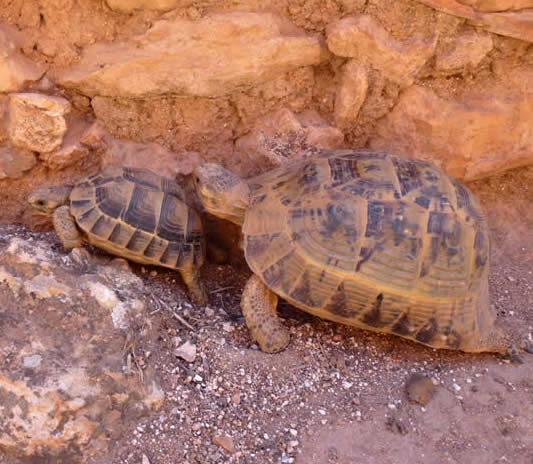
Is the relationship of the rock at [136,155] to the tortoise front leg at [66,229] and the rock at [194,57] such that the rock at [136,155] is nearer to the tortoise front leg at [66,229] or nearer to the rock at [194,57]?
the rock at [194,57]

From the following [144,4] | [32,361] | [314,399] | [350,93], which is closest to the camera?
[32,361]

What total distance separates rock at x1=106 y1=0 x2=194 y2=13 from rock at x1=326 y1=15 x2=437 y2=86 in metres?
0.89

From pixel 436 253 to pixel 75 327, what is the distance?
186 cm

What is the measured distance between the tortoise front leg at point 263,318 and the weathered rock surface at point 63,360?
1.92ft

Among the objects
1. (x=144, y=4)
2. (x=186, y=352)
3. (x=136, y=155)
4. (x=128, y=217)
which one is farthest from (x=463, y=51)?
(x=186, y=352)

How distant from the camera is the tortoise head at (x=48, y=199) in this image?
311 cm

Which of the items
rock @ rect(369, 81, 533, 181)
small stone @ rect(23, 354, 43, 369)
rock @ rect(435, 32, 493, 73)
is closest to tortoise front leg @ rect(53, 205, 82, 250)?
small stone @ rect(23, 354, 43, 369)

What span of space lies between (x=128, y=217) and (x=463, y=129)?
220 cm

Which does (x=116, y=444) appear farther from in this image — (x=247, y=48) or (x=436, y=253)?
(x=247, y=48)

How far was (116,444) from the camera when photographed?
2268mm

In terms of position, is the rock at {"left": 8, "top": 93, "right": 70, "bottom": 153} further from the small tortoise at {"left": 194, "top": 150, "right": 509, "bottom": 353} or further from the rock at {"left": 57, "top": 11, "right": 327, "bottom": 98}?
the small tortoise at {"left": 194, "top": 150, "right": 509, "bottom": 353}

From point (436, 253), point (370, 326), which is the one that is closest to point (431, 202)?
point (436, 253)

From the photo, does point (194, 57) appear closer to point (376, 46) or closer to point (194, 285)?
point (376, 46)

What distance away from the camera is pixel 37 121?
10.2 ft
